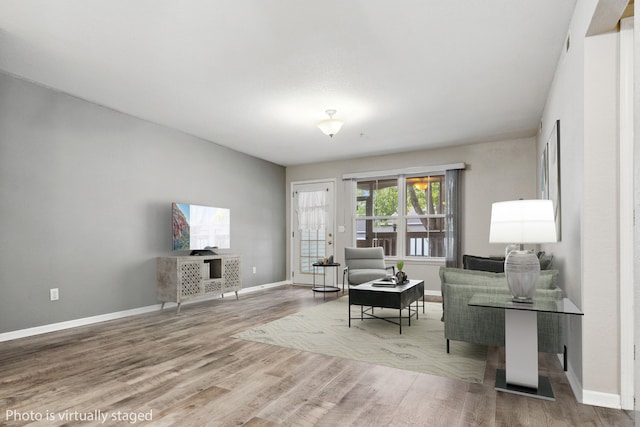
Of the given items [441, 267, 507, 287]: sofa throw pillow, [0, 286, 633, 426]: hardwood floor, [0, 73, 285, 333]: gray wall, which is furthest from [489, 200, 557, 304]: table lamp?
[0, 73, 285, 333]: gray wall

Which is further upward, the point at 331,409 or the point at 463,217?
the point at 463,217

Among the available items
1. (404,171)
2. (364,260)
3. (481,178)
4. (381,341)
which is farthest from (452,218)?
(381,341)

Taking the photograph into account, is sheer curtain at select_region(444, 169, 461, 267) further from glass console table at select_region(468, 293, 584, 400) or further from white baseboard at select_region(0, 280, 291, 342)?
white baseboard at select_region(0, 280, 291, 342)

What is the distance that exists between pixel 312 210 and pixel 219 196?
2177 millimetres

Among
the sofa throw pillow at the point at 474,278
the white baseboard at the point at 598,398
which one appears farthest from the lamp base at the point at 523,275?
the white baseboard at the point at 598,398

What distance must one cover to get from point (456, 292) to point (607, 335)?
1.01 meters

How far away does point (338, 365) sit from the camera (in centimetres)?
284

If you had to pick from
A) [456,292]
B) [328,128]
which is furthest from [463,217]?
[456,292]

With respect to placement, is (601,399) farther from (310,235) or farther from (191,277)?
(310,235)

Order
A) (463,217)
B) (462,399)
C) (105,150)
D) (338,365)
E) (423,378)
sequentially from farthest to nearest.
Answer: (463,217), (105,150), (338,365), (423,378), (462,399)

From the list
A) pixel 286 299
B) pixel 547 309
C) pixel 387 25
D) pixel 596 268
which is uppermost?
pixel 387 25

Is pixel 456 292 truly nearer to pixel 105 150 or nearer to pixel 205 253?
pixel 205 253

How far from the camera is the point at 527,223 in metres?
2.30

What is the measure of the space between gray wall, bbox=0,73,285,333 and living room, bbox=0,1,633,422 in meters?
0.01
